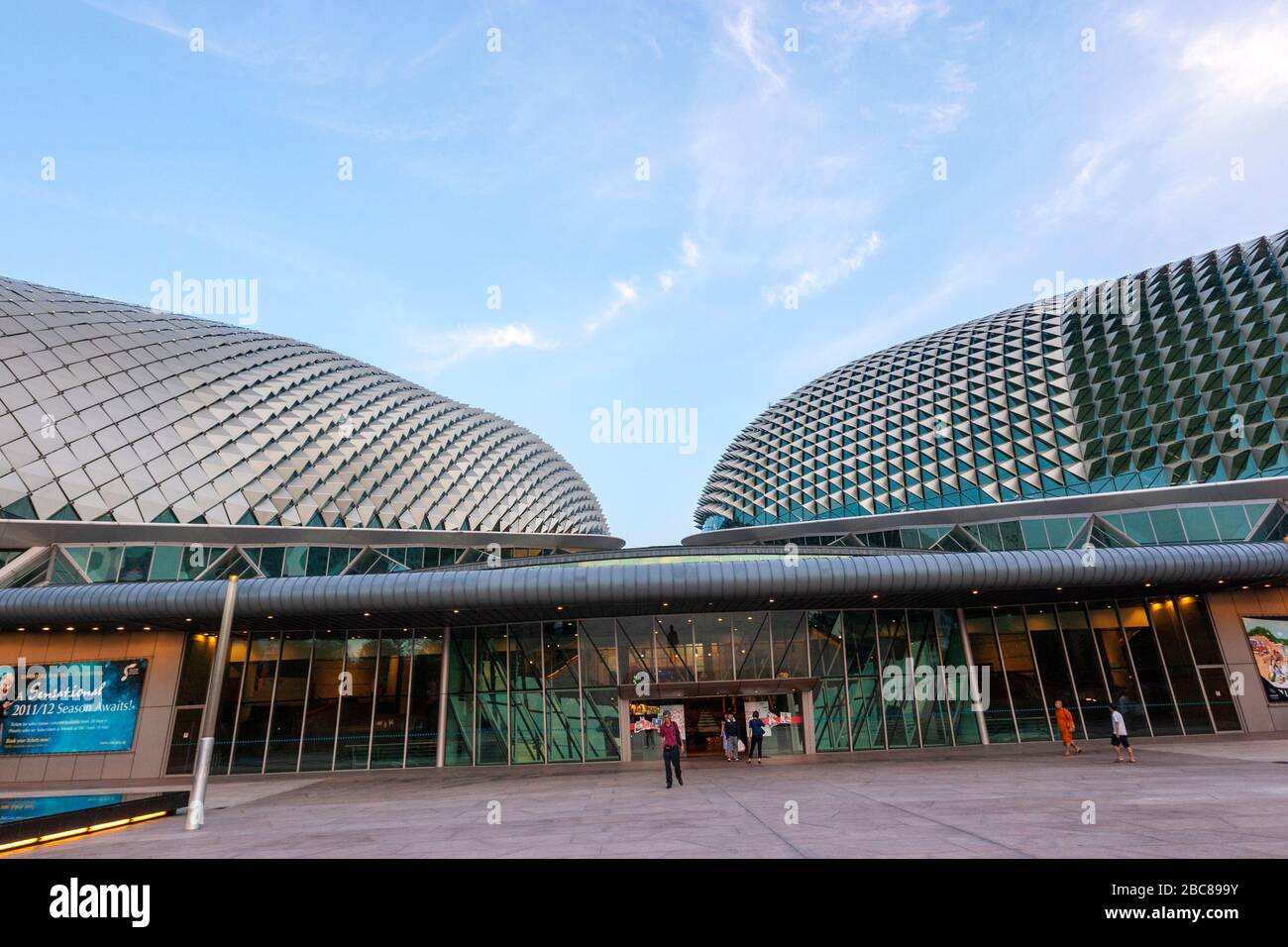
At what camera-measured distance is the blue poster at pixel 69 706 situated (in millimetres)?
24203

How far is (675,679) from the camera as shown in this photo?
24547 millimetres

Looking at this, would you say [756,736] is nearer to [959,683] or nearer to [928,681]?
[928,681]

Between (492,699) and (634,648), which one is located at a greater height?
(634,648)

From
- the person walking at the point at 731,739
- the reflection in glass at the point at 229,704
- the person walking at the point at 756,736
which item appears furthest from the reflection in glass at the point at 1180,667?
the reflection in glass at the point at 229,704

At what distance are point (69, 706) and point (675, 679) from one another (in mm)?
22807

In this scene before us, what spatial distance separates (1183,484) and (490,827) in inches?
1289

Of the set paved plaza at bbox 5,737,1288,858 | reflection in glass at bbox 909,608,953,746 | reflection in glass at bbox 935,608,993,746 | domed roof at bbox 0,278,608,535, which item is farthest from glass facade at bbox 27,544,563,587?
reflection in glass at bbox 935,608,993,746

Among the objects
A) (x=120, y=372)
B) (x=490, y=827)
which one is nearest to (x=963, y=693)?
(x=490, y=827)

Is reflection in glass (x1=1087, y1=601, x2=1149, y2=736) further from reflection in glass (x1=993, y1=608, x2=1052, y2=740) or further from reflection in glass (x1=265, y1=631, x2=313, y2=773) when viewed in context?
reflection in glass (x1=265, y1=631, x2=313, y2=773)

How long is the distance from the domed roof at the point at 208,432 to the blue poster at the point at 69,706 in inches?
237

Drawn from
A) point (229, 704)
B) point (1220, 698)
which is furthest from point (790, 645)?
point (229, 704)

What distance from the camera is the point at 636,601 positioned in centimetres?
2259

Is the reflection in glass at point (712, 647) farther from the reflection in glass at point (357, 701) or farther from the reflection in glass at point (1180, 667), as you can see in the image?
the reflection in glass at point (1180, 667)
